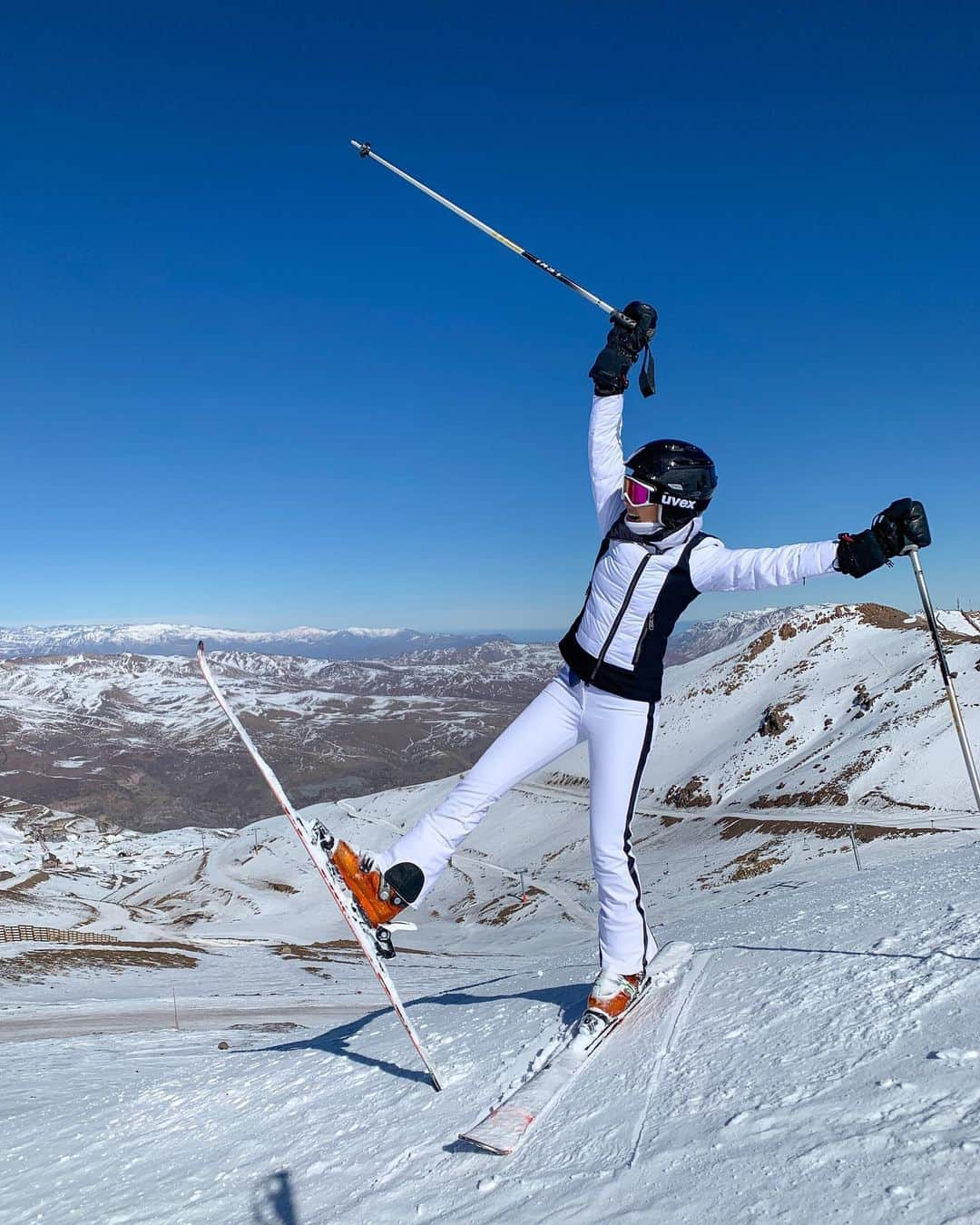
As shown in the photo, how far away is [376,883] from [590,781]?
1.82m

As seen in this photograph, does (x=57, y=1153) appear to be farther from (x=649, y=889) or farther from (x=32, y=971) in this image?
(x=649, y=889)

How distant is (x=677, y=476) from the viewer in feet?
19.8

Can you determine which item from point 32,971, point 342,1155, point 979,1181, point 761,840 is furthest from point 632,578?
point 761,840

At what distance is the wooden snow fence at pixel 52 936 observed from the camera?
3872 centimetres

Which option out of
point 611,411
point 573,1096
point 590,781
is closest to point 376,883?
point 590,781

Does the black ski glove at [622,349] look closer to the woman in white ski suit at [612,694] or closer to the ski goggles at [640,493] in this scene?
the woman in white ski suit at [612,694]

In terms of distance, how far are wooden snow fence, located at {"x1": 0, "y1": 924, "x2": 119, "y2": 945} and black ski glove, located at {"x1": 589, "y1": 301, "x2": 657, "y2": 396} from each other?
41.6 m

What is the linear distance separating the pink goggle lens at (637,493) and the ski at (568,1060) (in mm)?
3803

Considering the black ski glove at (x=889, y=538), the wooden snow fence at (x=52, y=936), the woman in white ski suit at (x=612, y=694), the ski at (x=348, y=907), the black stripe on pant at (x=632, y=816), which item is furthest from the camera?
the wooden snow fence at (x=52, y=936)

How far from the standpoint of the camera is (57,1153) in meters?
6.92

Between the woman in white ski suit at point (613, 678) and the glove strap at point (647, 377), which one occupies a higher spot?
the glove strap at point (647, 377)

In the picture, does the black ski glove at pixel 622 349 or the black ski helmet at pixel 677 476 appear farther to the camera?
the black ski glove at pixel 622 349

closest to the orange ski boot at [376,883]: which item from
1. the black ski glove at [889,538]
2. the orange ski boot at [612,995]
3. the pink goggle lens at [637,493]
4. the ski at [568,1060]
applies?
the ski at [568,1060]

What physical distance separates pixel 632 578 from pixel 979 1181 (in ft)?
13.2
